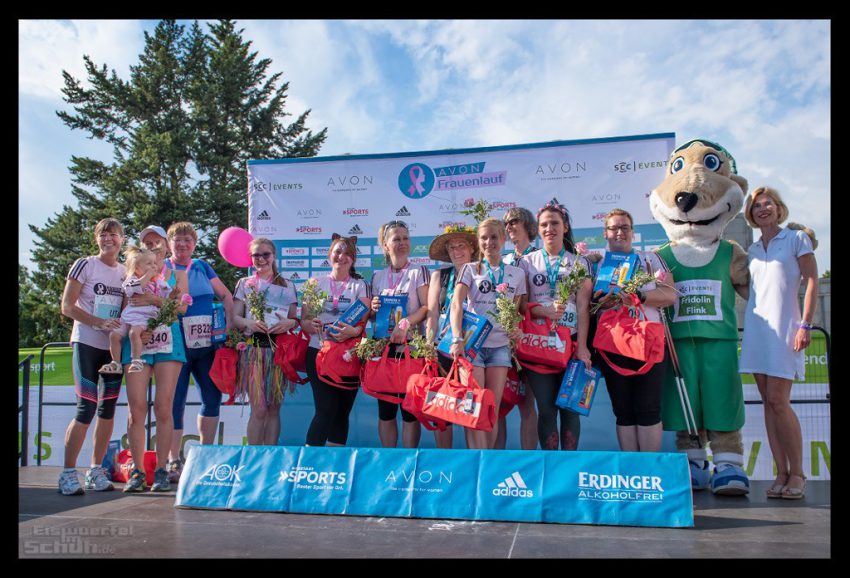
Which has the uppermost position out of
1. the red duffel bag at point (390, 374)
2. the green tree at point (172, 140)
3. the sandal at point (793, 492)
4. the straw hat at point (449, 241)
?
the green tree at point (172, 140)

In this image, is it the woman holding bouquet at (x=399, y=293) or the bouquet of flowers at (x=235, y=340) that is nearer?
the woman holding bouquet at (x=399, y=293)

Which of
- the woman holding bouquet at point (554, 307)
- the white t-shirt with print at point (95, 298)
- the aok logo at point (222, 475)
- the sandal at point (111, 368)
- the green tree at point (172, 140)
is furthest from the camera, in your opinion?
the green tree at point (172, 140)

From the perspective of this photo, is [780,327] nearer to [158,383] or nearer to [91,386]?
[158,383]

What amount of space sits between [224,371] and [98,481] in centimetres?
118

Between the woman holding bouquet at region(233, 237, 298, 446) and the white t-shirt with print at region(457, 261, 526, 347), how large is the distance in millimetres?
1477

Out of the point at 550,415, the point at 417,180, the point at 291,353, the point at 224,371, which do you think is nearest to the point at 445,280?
the point at 550,415

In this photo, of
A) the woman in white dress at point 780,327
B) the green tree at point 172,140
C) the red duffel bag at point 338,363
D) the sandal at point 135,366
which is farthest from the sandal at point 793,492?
the green tree at point 172,140

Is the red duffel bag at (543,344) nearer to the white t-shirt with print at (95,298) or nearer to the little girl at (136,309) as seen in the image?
the little girl at (136,309)

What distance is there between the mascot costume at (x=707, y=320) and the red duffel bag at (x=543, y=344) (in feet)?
3.30

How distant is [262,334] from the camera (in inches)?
193

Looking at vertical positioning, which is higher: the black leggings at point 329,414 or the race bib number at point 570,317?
the race bib number at point 570,317

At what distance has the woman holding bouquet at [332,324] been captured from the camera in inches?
177
